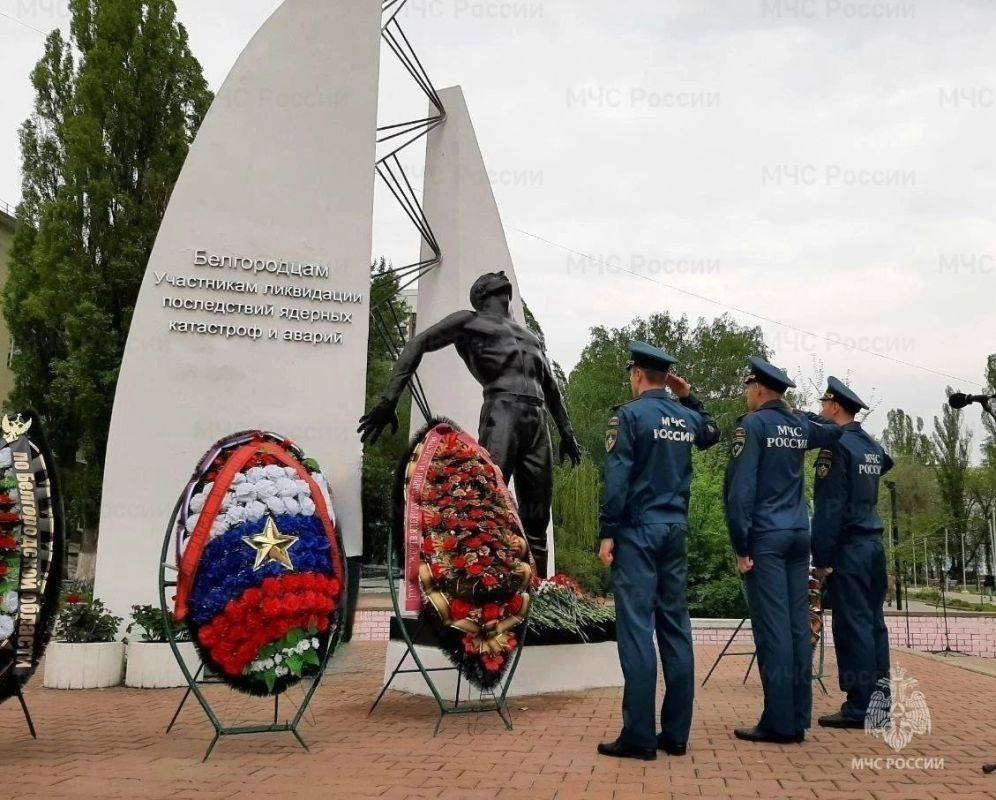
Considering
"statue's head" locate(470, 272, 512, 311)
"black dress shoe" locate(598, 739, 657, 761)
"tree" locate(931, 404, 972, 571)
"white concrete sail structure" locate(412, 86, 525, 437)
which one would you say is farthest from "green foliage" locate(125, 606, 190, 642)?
"tree" locate(931, 404, 972, 571)

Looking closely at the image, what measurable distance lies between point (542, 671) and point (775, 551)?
2.28 meters

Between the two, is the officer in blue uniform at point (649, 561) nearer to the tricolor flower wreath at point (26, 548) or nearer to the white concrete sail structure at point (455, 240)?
the tricolor flower wreath at point (26, 548)

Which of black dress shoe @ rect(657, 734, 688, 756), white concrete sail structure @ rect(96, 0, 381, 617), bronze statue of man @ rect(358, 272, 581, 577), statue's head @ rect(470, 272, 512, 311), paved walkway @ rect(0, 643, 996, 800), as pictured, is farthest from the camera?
white concrete sail structure @ rect(96, 0, 381, 617)

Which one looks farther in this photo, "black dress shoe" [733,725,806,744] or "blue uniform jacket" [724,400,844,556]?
"blue uniform jacket" [724,400,844,556]

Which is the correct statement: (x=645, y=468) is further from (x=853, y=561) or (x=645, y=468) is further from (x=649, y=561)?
(x=853, y=561)

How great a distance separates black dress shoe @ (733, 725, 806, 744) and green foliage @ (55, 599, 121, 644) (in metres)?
5.08

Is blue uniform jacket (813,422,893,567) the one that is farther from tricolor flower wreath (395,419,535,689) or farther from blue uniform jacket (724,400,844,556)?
tricolor flower wreath (395,419,535,689)

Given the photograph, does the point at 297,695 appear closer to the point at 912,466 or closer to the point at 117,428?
the point at 117,428

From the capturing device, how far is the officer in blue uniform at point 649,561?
484 centimetres

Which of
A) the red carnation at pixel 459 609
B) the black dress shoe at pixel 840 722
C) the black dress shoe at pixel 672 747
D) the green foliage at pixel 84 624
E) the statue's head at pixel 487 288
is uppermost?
the statue's head at pixel 487 288

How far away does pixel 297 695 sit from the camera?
744 centimetres

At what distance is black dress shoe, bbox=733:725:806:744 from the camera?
5285 millimetres

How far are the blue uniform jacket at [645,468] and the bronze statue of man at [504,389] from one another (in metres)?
2.01

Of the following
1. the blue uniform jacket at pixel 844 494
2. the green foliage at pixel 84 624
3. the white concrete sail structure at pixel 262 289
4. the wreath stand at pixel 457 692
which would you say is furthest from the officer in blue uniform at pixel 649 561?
the green foliage at pixel 84 624
